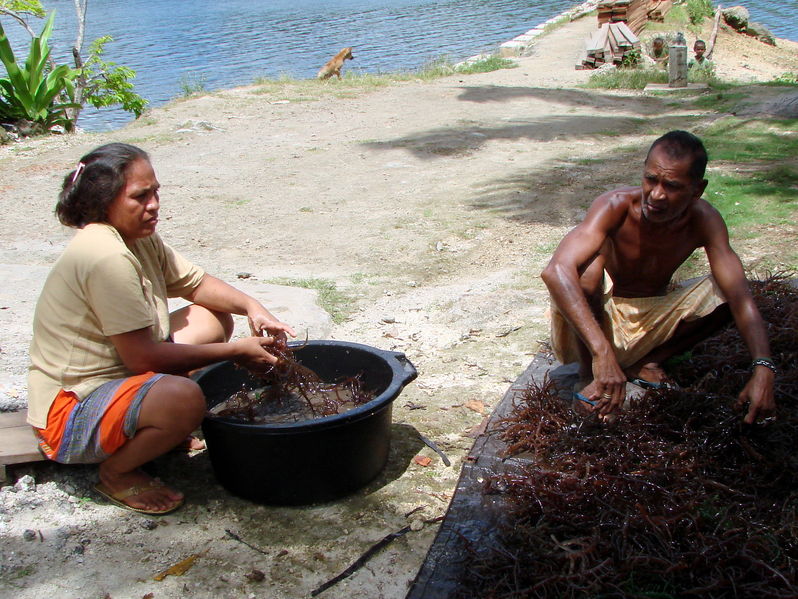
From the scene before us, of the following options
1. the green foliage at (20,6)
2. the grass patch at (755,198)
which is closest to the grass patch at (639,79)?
the grass patch at (755,198)

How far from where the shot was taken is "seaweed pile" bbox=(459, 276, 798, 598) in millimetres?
2275

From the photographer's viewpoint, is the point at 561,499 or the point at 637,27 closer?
the point at 561,499

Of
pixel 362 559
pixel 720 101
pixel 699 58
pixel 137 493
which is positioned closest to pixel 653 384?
pixel 362 559

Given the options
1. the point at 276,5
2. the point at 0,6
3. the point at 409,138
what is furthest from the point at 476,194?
the point at 276,5

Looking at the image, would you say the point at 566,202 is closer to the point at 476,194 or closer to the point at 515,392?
the point at 476,194

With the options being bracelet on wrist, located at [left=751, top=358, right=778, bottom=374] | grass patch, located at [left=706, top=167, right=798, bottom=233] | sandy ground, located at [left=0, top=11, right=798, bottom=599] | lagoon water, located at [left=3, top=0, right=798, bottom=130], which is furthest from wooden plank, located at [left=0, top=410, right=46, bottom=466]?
lagoon water, located at [left=3, top=0, right=798, bottom=130]

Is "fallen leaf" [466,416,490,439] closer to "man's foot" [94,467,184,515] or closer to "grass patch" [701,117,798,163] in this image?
"man's foot" [94,467,184,515]

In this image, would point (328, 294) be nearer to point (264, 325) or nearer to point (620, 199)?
point (264, 325)

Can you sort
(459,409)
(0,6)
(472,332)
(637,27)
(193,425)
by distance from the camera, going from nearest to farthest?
1. (193,425)
2. (459,409)
3. (472,332)
4. (0,6)
5. (637,27)

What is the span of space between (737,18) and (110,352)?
2116cm

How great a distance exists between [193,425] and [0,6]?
11.5 metres

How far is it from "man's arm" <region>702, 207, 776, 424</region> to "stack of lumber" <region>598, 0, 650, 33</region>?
45.5ft

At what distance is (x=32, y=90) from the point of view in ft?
36.9

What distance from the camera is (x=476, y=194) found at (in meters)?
7.16
